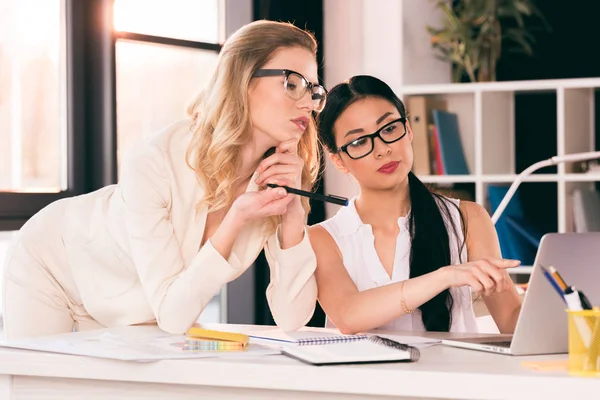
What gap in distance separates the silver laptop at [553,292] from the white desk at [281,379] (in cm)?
3

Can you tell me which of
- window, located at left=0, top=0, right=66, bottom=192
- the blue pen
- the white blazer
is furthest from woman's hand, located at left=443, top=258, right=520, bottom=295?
window, located at left=0, top=0, right=66, bottom=192

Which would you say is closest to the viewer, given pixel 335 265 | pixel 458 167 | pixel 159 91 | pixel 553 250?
pixel 553 250

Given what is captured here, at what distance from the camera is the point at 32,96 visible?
10.1 feet

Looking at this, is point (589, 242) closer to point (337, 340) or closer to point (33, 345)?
point (337, 340)

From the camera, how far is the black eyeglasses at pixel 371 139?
2.07 metres

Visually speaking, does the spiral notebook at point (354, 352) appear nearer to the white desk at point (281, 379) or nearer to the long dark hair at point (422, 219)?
the white desk at point (281, 379)

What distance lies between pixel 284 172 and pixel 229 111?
0.17 m

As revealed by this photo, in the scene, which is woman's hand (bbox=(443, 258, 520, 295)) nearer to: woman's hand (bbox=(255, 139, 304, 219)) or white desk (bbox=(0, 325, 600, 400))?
white desk (bbox=(0, 325, 600, 400))

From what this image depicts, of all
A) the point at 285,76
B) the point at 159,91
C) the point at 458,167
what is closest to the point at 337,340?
the point at 285,76

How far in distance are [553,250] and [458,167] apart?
251cm

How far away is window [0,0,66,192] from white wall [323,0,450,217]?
138cm

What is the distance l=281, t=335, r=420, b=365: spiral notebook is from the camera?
4.22 feet

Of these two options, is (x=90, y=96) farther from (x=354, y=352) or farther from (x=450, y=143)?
(x=354, y=352)

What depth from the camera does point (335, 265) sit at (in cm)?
199
